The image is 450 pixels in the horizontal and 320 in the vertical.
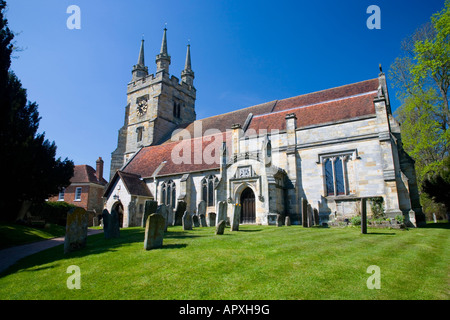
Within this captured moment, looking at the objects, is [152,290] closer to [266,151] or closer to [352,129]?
[266,151]

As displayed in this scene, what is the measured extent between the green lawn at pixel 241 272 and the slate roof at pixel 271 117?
12.8 metres

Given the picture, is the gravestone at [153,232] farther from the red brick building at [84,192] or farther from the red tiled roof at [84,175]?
the red tiled roof at [84,175]

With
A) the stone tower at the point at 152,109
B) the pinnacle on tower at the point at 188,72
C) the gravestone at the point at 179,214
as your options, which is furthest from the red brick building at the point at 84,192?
the pinnacle on tower at the point at 188,72

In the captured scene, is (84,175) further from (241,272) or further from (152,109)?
(241,272)

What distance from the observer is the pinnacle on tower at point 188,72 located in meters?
45.2

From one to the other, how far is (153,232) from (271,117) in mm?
17440

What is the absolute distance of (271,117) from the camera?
24.4 m

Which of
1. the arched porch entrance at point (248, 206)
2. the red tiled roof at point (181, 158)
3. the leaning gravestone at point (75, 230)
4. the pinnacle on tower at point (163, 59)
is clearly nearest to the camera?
the leaning gravestone at point (75, 230)

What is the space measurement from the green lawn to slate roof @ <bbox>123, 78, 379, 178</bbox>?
12.8m

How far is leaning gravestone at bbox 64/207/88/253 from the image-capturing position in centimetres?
1019

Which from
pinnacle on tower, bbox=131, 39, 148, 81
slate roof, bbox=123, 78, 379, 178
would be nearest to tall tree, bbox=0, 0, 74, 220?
slate roof, bbox=123, 78, 379, 178

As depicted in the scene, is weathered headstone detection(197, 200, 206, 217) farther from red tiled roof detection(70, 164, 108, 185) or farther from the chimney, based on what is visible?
the chimney

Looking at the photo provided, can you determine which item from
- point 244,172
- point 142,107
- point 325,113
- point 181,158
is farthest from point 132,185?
point 142,107

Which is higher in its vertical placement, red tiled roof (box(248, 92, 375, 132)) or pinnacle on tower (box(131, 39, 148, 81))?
pinnacle on tower (box(131, 39, 148, 81))
